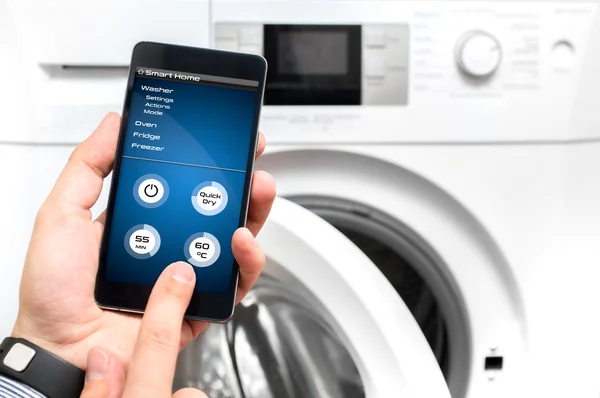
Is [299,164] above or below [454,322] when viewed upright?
above

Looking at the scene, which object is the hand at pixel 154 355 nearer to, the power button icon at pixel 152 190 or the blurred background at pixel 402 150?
the power button icon at pixel 152 190

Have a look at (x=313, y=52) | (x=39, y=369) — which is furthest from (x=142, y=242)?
(x=313, y=52)

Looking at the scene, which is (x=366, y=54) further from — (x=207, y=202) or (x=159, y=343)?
(x=159, y=343)

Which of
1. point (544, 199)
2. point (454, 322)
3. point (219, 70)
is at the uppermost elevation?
A: point (219, 70)

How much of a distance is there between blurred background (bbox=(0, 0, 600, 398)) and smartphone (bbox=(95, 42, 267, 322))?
103 millimetres

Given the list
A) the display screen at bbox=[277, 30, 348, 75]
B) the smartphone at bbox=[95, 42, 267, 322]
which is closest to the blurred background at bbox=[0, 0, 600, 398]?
the display screen at bbox=[277, 30, 348, 75]

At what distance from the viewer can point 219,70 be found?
1.43 ft

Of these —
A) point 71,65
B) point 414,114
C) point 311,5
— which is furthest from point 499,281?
point 71,65

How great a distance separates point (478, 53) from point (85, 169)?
0.33 meters

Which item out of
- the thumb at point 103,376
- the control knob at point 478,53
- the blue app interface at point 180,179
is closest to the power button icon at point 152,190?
the blue app interface at point 180,179

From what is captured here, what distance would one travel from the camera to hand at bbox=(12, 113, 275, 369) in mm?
413

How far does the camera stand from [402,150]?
1.80 feet

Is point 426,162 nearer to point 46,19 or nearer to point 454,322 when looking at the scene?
point 454,322

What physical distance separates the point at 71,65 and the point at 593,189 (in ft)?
1.55
